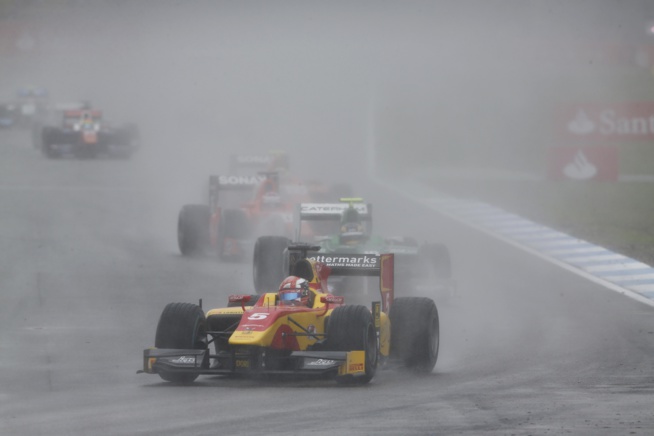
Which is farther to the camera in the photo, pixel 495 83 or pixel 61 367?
pixel 495 83

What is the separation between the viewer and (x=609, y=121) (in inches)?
1427

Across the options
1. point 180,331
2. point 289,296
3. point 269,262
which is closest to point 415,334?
point 289,296

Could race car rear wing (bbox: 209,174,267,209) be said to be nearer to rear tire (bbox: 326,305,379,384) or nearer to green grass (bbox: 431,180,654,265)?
green grass (bbox: 431,180,654,265)

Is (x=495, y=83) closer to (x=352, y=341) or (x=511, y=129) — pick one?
(x=511, y=129)

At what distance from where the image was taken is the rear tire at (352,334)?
35.3 ft

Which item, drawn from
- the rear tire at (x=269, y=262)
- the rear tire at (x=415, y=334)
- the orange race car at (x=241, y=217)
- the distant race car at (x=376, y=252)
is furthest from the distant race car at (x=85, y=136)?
the rear tire at (x=415, y=334)

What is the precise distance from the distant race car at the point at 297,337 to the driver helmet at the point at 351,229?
13.9 ft

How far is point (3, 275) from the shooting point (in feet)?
59.9

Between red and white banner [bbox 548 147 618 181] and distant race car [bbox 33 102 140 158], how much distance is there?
44.5 ft

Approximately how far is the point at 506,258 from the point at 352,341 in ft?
35.1

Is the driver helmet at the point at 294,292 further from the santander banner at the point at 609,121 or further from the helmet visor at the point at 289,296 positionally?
the santander banner at the point at 609,121

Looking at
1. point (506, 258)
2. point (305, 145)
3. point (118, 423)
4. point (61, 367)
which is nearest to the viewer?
point (118, 423)

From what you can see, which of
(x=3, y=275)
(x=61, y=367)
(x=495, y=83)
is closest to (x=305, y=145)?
(x=495, y=83)

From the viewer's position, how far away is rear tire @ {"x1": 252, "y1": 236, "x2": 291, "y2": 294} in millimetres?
15703
